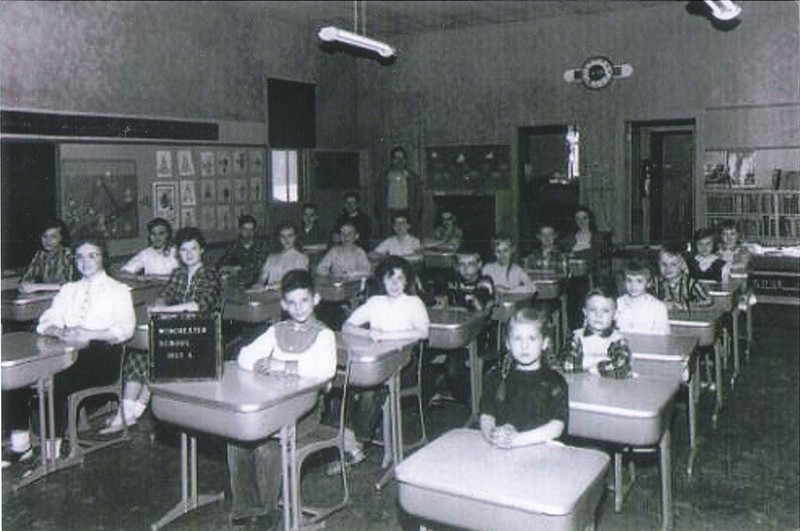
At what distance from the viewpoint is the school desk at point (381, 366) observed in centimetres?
318

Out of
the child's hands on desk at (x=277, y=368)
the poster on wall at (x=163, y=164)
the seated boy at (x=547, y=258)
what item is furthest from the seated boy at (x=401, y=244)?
the child's hands on desk at (x=277, y=368)

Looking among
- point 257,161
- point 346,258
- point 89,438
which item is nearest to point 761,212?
point 346,258

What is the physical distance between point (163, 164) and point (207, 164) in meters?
0.57

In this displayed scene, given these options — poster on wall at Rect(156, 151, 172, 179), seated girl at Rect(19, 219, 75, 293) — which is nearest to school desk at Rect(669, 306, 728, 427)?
seated girl at Rect(19, 219, 75, 293)

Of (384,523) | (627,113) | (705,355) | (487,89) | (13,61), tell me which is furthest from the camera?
(487,89)

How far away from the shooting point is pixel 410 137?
9680mm

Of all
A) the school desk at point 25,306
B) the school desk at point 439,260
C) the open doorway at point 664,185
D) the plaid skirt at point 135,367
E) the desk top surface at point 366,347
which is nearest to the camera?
the desk top surface at point 366,347

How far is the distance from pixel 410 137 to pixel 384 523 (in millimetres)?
7143

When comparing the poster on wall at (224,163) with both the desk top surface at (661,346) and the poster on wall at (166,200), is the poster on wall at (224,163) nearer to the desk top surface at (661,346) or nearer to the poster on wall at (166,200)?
the poster on wall at (166,200)

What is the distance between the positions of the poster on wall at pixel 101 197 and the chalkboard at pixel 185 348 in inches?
156

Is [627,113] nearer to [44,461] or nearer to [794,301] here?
[794,301]

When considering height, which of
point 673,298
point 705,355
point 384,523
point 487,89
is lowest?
point 384,523

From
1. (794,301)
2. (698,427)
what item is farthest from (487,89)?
(698,427)

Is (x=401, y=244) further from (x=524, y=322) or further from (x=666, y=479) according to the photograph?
(x=524, y=322)
